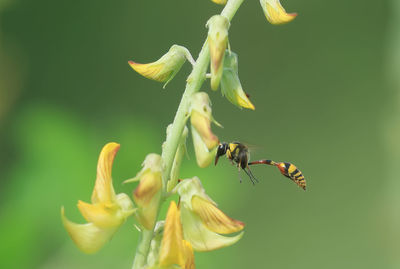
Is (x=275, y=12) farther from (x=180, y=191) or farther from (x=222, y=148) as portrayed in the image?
(x=222, y=148)

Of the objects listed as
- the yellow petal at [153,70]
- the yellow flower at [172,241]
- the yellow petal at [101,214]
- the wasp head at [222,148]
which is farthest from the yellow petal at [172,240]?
the wasp head at [222,148]

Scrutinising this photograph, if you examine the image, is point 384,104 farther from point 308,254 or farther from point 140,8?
point 140,8

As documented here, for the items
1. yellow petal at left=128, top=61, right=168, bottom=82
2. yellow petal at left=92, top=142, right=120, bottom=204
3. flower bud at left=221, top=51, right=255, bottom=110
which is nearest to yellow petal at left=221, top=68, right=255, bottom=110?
flower bud at left=221, top=51, right=255, bottom=110

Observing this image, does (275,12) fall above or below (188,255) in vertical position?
above

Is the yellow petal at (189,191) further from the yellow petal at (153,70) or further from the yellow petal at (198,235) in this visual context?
the yellow petal at (153,70)

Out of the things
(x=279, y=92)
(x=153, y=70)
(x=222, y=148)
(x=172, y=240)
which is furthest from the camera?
(x=279, y=92)

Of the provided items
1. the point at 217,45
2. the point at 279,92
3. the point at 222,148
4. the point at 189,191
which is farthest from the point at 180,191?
the point at 279,92

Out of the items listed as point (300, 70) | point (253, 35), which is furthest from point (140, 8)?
point (300, 70)

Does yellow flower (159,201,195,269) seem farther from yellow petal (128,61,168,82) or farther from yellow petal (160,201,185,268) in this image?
yellow petal (128,61,168,82)
